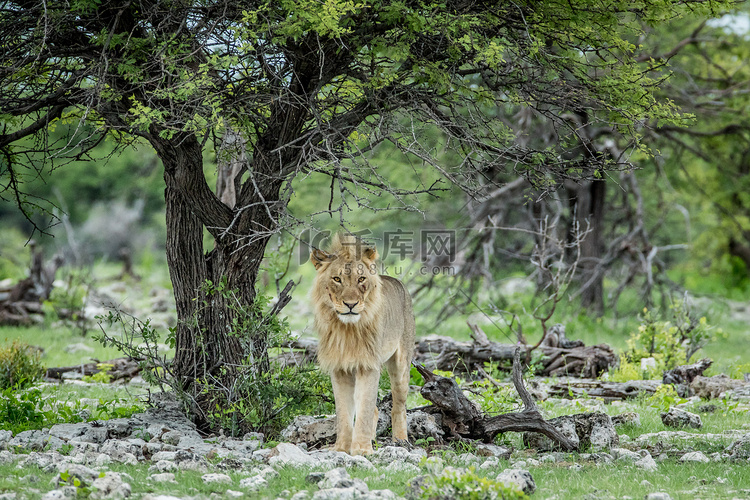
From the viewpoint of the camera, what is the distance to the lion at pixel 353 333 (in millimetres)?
6473

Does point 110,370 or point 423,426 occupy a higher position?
point 423,426

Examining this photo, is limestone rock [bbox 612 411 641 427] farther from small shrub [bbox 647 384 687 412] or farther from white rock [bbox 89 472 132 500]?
white rock [bbox 89 472 132 500]

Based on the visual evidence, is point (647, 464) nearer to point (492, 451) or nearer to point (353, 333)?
point (492, 451)

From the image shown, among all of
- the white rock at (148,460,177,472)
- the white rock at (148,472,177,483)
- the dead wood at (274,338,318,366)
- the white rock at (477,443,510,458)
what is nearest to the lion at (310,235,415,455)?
the white rock at (477,443,510,458)

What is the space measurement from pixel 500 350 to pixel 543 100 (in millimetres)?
5105

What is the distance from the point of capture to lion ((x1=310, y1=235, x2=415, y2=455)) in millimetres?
6473

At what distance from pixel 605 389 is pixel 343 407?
4430 millimetres

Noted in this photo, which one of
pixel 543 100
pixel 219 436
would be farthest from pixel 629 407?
pixel 219 436

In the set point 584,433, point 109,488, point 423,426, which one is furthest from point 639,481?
point 109,488

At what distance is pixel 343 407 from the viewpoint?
663 centimetres

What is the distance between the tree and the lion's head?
57 cm

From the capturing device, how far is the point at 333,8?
5672mm

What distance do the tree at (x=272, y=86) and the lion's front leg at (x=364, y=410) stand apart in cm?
112

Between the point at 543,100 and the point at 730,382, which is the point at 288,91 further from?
the point at 730,382
